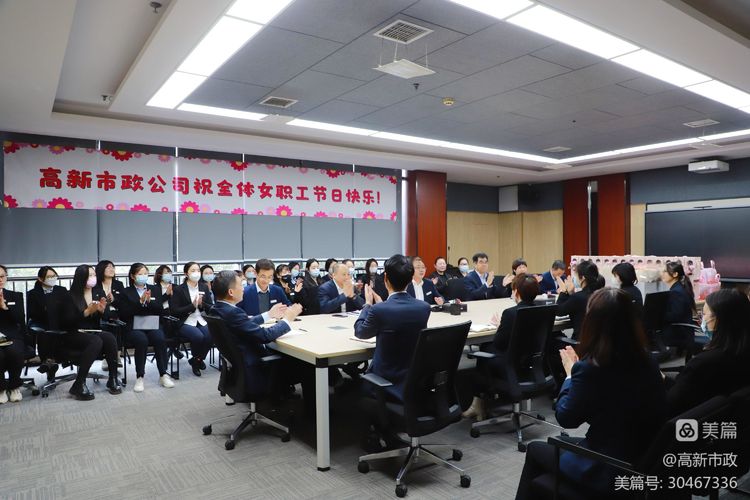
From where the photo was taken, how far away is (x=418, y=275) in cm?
599

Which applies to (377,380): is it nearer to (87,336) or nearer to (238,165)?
(87,336)

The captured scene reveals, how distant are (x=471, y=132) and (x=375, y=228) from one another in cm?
299

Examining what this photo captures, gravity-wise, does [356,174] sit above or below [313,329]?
above

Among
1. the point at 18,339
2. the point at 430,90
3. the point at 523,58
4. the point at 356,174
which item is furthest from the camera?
the point at 356,174

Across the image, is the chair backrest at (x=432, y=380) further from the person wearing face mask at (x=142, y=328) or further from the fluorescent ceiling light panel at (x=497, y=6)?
the person wearing face mask at (x=142, y=328)

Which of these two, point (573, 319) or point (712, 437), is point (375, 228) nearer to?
point (573, 319)

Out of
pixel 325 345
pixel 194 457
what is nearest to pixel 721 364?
pixel 325 345

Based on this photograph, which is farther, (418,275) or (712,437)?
(418,275)

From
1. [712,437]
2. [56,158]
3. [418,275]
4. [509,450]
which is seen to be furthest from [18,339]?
[712,437]

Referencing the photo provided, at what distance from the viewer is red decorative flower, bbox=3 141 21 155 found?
611cm

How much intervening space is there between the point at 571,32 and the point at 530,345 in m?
2.43

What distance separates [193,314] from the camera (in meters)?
5.70

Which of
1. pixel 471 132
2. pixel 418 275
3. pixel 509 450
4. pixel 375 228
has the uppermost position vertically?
pixel 471 132

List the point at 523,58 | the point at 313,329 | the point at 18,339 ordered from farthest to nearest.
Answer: the point at 18,339 < the point at 523,58 < the point at 313,329
